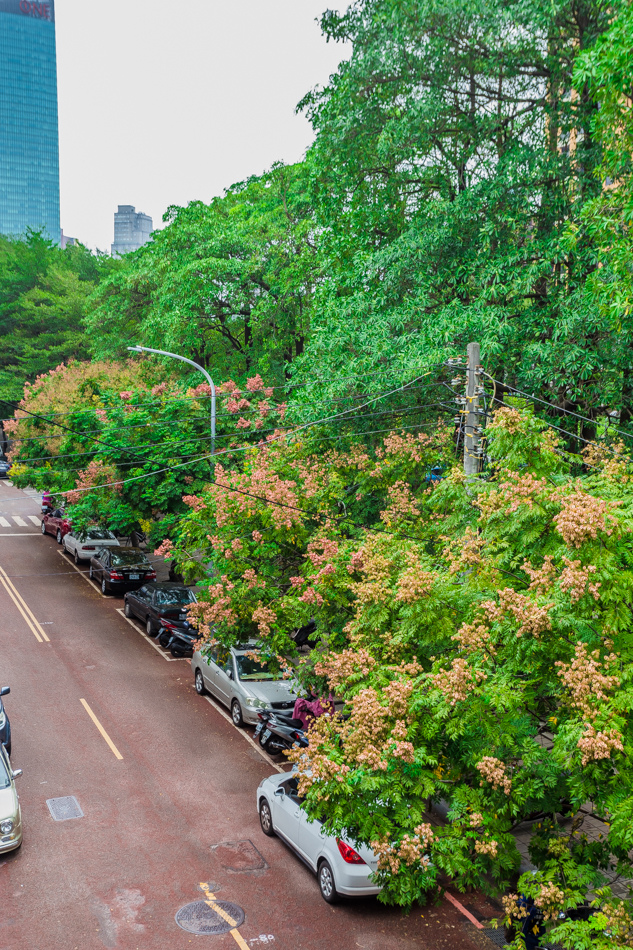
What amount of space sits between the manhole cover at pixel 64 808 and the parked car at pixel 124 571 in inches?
535

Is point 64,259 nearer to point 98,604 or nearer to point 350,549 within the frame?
point 98,604

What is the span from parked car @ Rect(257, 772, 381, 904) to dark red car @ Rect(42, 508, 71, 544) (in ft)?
76.4

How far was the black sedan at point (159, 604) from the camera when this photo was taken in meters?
21.5

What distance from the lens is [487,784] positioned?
7.92 meters

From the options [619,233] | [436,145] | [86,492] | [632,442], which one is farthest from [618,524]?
[86,492]

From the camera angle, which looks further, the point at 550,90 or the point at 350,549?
the point at 550,90

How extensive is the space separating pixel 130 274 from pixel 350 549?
1061 inches

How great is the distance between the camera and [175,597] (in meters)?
22.4

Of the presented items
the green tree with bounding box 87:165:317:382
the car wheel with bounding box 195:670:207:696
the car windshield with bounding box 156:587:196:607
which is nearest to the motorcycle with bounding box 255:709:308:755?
the car wheel with bounding box 195:670:207:696

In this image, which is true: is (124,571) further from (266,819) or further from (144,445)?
(266,819)

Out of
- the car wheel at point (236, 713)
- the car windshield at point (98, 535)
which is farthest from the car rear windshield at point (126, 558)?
the car wheel at point (236, 713)

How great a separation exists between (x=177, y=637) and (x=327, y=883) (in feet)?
36.7

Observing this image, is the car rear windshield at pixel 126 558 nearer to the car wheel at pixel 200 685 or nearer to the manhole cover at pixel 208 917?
the car wheel at pixel 200 685

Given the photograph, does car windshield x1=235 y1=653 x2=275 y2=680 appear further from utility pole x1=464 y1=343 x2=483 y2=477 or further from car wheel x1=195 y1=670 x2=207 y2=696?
utility pole x1=464 y1=343 x2=483 y2=477
